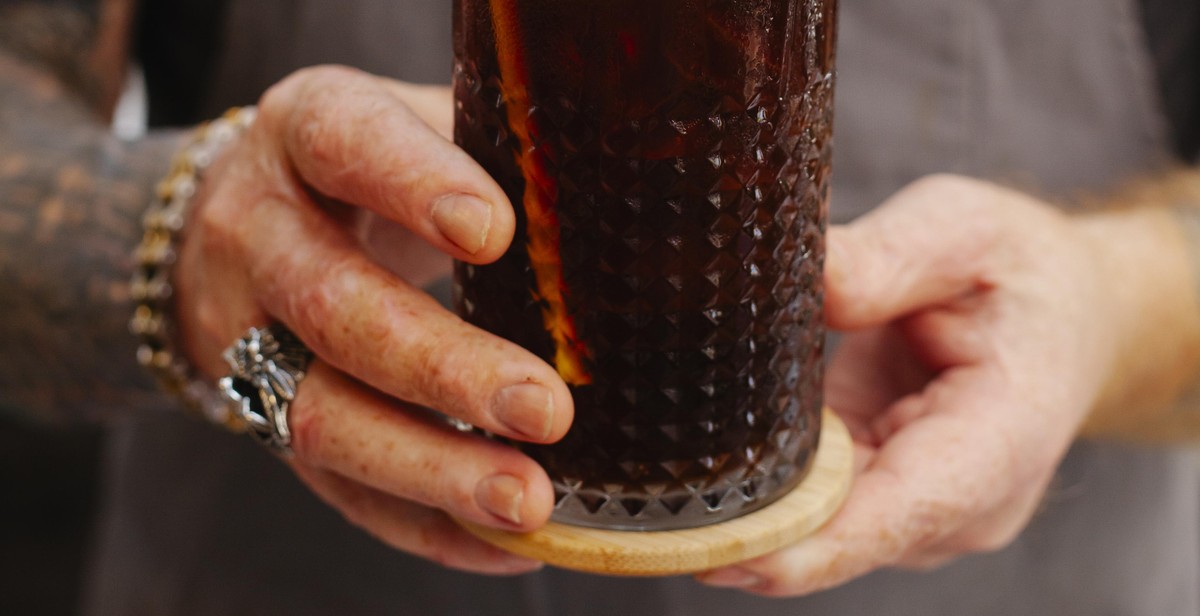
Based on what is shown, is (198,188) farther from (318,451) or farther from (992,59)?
(992,59)

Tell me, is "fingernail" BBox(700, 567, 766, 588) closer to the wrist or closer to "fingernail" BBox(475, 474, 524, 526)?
"fingernail" BBox(475, 474, 524, 526)

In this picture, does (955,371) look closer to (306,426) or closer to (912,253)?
(912,253)

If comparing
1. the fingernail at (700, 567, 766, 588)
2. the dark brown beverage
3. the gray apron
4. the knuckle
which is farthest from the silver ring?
the gray apron

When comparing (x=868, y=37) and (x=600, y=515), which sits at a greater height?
(x=868, y=37)

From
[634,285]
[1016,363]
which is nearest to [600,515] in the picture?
[634,285]

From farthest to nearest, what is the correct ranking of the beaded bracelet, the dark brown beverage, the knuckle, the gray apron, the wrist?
the gray apron < the wrist < the beaded bracelet < the knuckle < the dark brown beverage

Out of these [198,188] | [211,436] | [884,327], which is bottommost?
[211,436]

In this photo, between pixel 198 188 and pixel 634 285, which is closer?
pixel 634 285
